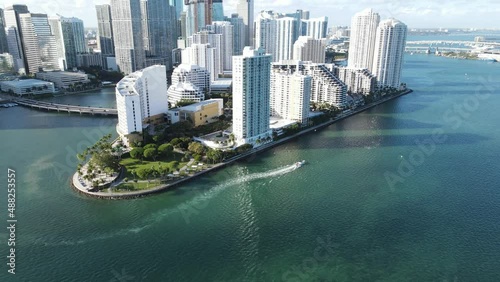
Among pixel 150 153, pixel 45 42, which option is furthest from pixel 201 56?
pixel 150 153

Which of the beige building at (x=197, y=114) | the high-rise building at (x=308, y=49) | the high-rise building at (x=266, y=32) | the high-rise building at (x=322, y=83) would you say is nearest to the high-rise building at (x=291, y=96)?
the high-rise building at (x=322, y=83)

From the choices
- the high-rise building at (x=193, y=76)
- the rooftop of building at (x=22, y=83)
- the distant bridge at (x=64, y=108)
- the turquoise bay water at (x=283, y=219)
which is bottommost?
the turquoise bay water at (x=283, y=219)

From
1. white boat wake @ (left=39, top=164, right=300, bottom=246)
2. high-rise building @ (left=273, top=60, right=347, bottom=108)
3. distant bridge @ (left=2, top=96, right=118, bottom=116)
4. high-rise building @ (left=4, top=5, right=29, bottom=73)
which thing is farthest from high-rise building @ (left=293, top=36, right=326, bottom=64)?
high-rise building @ (left=4, top=5, right=29, bottom=73)

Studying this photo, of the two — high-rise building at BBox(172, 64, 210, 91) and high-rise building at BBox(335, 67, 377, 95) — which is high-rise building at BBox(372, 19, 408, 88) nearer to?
high-rise building at BBox(335, 67, 377, 95)

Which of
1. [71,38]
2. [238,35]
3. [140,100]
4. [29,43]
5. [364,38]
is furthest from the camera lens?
[238,35]

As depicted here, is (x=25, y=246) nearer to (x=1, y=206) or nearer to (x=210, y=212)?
(x=1, y=206)

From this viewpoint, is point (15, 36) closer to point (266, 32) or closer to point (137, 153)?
point (266, 32)

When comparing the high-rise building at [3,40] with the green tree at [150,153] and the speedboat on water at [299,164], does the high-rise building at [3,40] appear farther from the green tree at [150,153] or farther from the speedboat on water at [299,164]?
the speedboat on water at [299,164]
